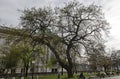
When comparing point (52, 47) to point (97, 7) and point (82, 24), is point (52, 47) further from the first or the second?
point (97, 7)

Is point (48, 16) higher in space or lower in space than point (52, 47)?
higher

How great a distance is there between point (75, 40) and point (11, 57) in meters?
21.4

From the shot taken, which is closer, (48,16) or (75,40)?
(48,16)

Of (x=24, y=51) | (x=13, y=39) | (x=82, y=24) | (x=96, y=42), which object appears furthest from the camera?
(x=24, y=51)

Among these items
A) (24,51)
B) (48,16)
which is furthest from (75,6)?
(24,51)

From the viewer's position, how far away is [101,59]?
3525cm

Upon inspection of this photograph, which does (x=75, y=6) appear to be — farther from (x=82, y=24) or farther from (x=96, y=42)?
(x=96, y=42)

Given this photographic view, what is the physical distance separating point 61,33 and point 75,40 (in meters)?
3.60

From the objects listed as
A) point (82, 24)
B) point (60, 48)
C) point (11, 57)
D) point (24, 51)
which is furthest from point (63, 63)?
point (11, 57)

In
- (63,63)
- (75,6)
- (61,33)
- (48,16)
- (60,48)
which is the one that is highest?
(75,6)

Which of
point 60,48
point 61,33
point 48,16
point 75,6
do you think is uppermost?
point 75,6

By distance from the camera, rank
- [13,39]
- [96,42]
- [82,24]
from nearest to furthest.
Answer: [13,39], [96,42], [82,24]

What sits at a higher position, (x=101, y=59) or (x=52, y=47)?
(x=52, y=47)

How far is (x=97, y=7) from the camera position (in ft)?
114
